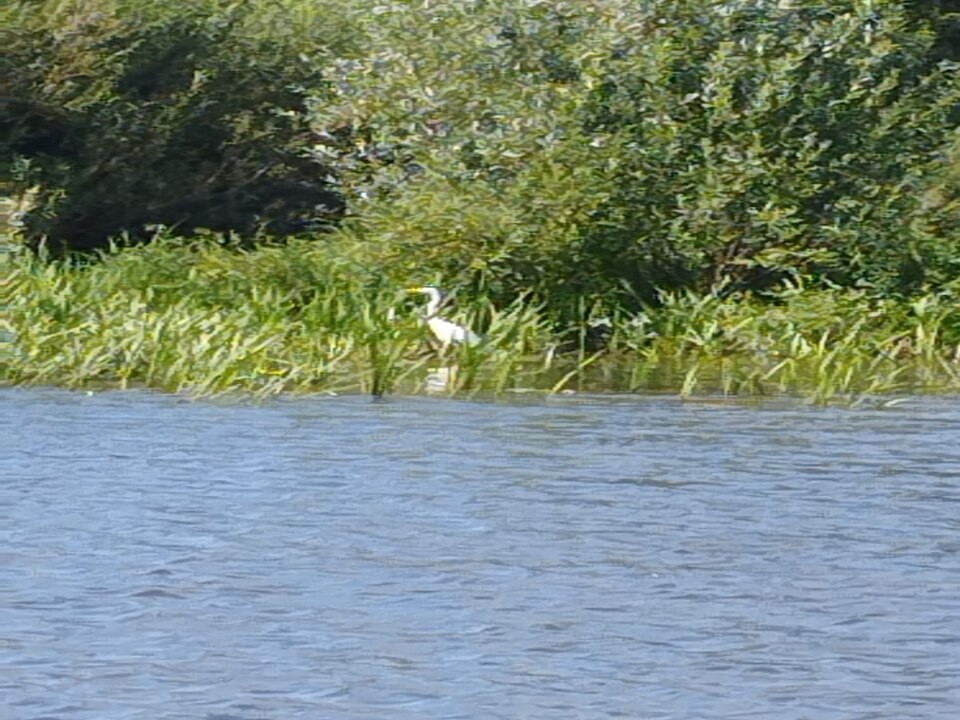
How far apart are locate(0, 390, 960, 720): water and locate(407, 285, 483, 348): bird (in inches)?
63.4

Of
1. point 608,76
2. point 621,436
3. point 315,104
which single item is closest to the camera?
point 621,436

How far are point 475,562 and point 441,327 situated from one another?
650 centimetres

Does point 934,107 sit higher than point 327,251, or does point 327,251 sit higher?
point 934,107

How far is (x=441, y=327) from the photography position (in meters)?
15.8

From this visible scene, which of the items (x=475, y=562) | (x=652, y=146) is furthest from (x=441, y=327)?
(x=475, y=562)

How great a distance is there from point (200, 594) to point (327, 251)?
8.92 metres

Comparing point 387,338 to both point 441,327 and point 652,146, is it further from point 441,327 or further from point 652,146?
point 652,146

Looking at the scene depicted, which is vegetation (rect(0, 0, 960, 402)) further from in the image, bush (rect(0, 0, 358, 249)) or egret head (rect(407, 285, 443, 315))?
bush (rect(0, 0, 358, 249))

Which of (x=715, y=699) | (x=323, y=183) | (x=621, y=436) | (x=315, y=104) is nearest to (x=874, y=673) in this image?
(x=715, y=699)

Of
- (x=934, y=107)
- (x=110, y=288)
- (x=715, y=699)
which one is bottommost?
(x=715, y=699)

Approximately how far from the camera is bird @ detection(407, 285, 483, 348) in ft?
50.8

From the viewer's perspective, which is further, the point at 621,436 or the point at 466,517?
the point at 621,436

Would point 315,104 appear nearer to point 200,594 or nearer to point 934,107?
point 934,107

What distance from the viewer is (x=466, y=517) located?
10.4m
